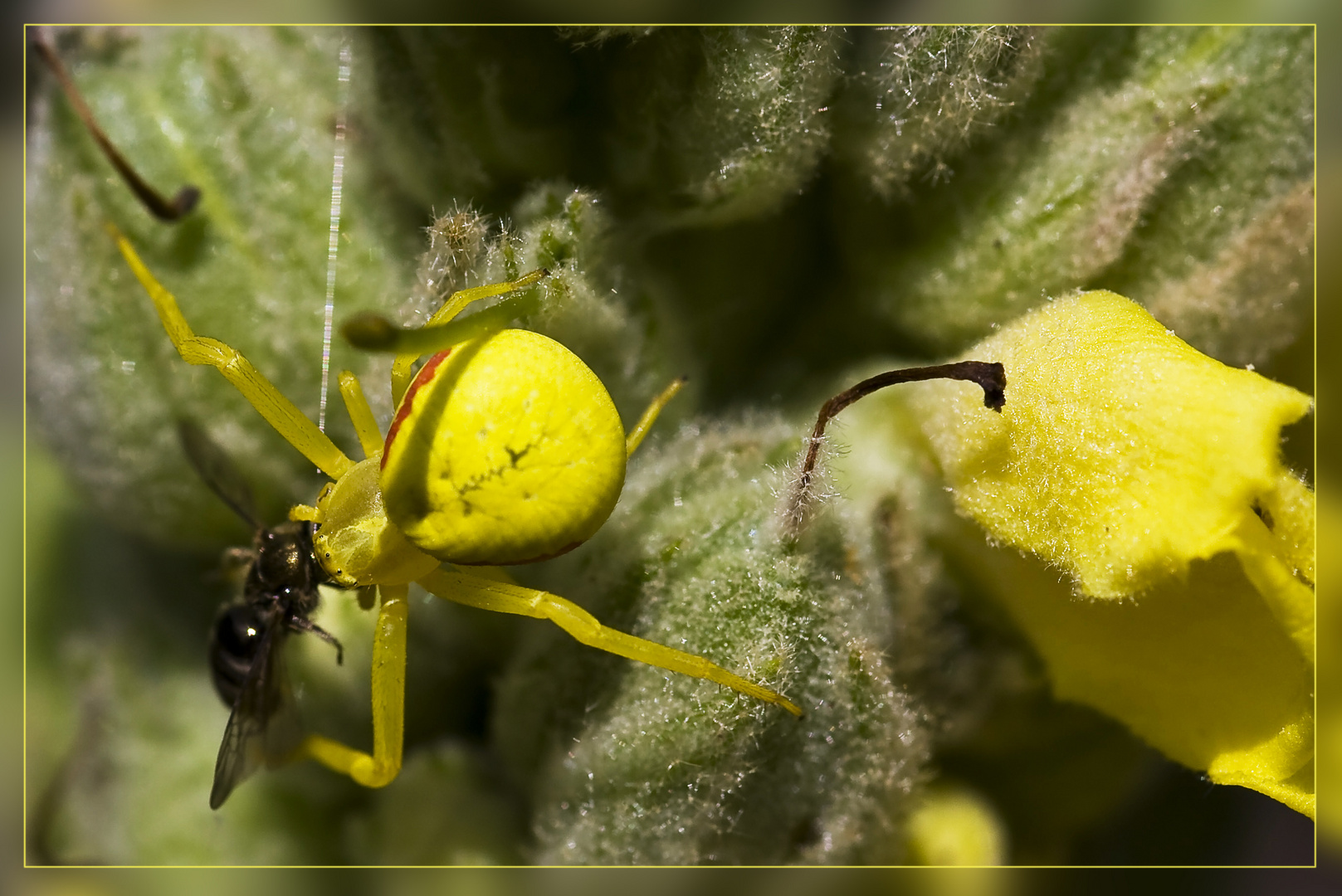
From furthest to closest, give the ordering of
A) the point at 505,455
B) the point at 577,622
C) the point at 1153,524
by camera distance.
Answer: the point at 577,622, the point at 505,455, the point at 1153,524

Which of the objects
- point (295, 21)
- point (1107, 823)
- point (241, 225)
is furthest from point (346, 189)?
point (1107, 823)

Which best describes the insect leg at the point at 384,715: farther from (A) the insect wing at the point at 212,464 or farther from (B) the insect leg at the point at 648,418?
(B) the insect leg at the point at 648,418

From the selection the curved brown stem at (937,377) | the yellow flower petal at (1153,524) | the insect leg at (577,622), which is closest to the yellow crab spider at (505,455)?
the insect leg at (577,622)

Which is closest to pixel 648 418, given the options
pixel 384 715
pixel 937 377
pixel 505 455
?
pixel 505 455

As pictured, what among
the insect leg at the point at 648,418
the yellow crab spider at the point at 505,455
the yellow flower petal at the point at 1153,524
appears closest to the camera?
the yellow flower petal at the point at 1153,524

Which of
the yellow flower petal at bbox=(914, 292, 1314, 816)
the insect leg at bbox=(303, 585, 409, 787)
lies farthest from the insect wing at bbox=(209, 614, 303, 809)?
the yellow flower petal at bbox=(914, 292, 1314, 816)

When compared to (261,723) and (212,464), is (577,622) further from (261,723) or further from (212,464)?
(212,464)
